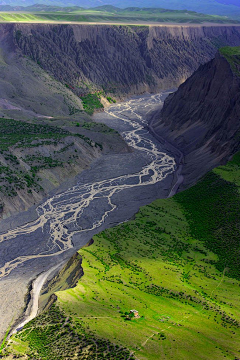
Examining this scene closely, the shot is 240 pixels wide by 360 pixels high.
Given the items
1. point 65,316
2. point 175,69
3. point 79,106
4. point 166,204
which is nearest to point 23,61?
point 79,106

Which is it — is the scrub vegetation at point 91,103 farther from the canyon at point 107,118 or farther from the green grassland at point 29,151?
the green grassland at point 29,151

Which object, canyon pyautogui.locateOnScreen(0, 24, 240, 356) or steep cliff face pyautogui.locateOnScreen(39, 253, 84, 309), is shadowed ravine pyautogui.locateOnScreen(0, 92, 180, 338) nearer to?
canyon pyautogui.locateOnScreen(0, 24, 240, 356)

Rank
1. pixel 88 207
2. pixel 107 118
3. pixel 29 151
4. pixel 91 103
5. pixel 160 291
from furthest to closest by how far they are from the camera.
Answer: pixel 91 103 < pixel 107 118 < pixel 29 151 < pixel 88 207 < pixel 160 291

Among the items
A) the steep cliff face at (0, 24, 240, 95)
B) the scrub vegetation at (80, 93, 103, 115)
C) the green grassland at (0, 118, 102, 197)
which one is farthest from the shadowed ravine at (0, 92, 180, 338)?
the steep cliff face at (0, 24, 240, 95)

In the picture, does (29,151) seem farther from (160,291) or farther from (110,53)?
(110,53)

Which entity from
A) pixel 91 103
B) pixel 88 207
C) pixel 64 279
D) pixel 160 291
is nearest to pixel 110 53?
pixel 91 103

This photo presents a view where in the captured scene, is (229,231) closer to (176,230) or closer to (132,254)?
(176,230)

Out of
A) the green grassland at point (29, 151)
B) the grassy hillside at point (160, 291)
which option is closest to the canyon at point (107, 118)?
the green grassland at point (29, 151)

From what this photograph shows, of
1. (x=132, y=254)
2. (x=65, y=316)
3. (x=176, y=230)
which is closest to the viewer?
(x=65, y=316)
